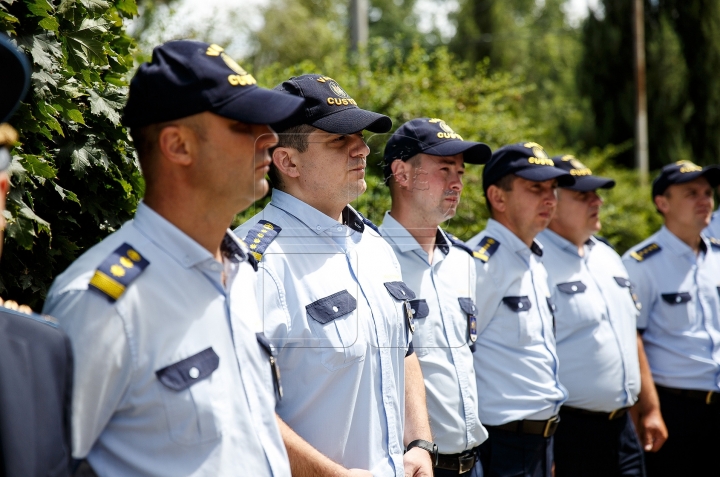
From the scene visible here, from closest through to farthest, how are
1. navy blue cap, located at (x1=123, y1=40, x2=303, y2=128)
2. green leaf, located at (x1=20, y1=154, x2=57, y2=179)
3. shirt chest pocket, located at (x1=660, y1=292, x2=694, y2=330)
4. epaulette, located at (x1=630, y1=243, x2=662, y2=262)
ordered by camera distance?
navy blue cap, located at (x1=123, y1=40, x2=303, y2=128) → green leaf, located at (x1=20, y1=154, x2=57, y2=179) → shirt chest pocket, located at (x1=660, y1=292, x2=694, y2=330) → epaulette, located at (x1=630, y1=243, x2=662, y2=262)

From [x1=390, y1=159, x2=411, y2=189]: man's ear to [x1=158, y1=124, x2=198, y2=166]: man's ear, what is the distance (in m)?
1.59

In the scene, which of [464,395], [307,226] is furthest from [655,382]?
[307,226]

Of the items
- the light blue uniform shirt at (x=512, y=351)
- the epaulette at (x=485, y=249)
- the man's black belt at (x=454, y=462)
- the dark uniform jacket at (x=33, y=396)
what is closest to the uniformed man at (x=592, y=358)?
the light blue uniform shirt at (x=512, y=351)

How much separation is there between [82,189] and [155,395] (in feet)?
4.27

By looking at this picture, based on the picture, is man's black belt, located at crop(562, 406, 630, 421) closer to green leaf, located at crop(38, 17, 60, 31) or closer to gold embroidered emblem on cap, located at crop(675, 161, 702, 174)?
gold embroidered emblem on cap, located at crop(675, 161, 702, 174)

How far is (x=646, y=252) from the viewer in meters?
5.69

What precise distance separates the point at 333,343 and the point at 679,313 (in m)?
3.71

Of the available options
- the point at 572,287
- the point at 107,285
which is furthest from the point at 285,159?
the point at 572,287

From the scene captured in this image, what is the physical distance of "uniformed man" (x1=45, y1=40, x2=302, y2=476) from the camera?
1748mm

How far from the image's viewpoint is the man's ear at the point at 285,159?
2.83 meters

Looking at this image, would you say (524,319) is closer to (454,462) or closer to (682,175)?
(454,462)

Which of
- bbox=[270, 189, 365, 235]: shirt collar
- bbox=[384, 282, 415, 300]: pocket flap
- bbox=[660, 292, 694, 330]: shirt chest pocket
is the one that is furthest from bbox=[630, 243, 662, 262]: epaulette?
bbox=[270, 189, 365, 235]: shirt collar

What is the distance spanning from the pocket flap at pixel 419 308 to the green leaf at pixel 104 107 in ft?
4.82

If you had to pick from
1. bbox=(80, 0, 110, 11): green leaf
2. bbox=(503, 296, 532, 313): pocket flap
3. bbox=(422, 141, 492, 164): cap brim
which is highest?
bbox=(80, 0, 110, 11): green leaf
